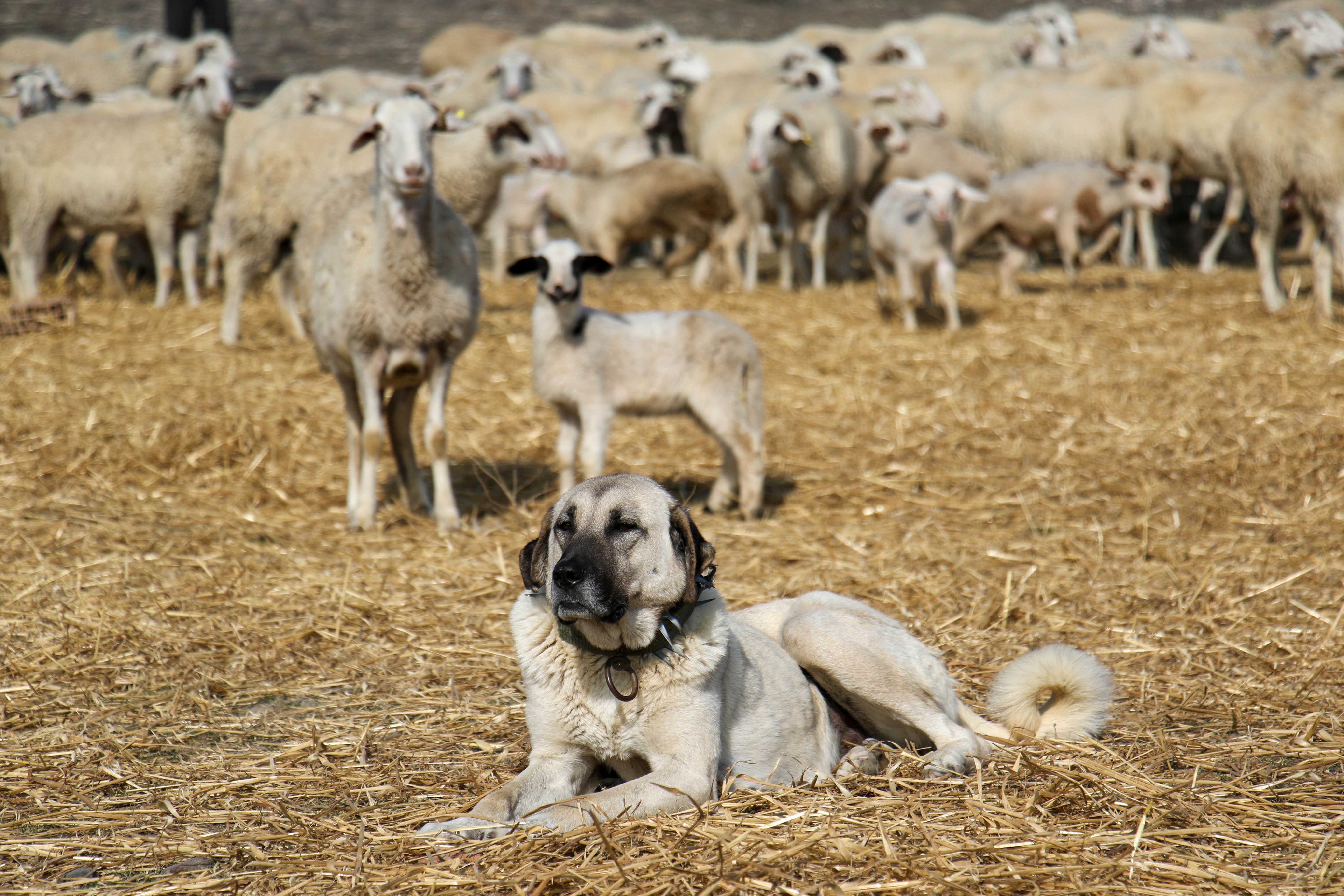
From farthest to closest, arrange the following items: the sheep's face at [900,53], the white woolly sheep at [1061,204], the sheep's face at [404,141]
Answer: the sheep's face at [900,53]
the white woolly sheep at [1061,204]
the sheep's face at [404,141]

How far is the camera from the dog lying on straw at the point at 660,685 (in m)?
3.11

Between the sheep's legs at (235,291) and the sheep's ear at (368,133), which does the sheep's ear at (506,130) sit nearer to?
the sheep's legs at (235,291)

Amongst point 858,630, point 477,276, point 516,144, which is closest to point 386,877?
point 858,630

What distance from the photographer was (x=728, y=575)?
231 inches

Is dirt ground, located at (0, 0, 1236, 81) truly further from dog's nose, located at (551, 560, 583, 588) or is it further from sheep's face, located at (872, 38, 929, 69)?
dog's nose, located at (551, 560, 583, 588)

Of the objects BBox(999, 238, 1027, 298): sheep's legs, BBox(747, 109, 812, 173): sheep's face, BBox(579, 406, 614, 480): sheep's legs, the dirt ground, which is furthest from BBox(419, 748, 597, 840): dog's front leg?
the dirt ground

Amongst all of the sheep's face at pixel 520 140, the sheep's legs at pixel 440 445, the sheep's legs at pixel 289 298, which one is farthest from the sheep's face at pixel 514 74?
the sheep's legs at pixel 440 445

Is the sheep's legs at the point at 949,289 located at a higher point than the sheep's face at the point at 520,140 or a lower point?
lower

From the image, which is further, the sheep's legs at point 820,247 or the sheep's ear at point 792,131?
the sheep's legs at point 820,247

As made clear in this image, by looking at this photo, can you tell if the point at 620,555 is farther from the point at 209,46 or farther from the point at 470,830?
the point at 209,46

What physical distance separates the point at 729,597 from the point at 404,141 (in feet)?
10.0

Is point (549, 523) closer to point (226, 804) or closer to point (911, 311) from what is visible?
point (226, 804)

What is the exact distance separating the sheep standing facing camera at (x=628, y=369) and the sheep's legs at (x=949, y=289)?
15.3 ft

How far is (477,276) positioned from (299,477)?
5.83 feet
